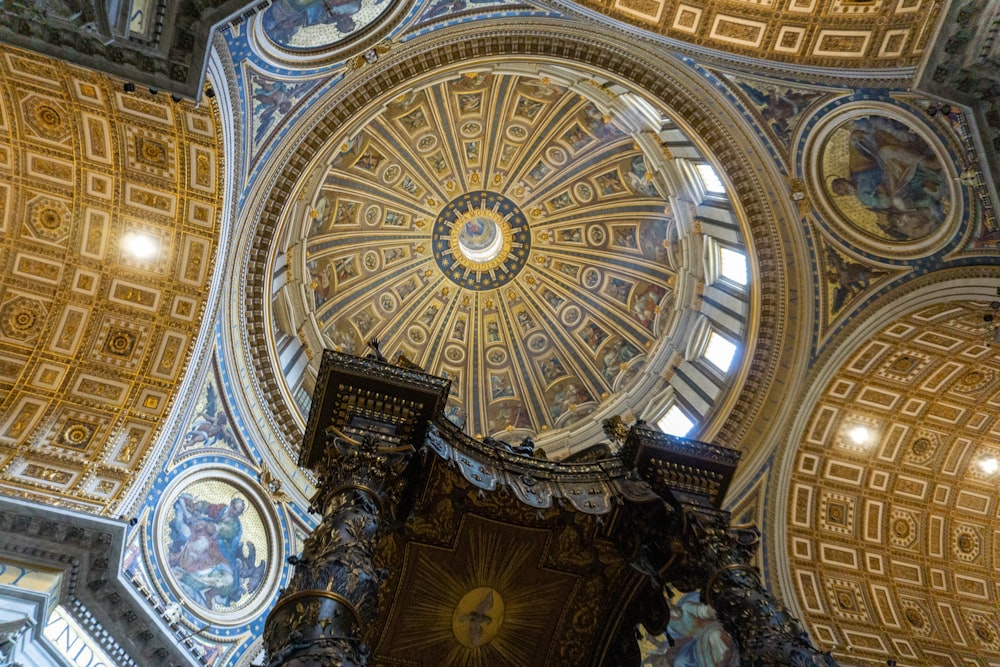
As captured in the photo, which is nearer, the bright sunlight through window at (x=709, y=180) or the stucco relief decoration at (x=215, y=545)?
the stucco relief decoration at (x=215, y=545)

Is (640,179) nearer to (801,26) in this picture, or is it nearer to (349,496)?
(801,26)

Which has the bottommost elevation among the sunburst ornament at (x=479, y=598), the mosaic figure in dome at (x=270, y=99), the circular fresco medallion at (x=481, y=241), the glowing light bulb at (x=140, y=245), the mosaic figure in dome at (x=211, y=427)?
the sunburst ornament at (x=479, y=598)

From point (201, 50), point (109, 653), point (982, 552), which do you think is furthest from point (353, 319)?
point (982, 552)

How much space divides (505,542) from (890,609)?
406 inches

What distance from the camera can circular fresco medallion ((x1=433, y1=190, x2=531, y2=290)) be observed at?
26.8 metres

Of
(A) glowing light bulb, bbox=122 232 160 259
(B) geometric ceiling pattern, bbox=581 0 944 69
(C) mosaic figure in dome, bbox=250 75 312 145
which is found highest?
(B) geometric ceiling pattern, bbox=581 0 944 69

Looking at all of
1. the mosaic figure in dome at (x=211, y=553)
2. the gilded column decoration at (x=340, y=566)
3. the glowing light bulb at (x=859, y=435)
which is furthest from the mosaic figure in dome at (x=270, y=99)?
the glowing light bulb at (x=859, y=435)

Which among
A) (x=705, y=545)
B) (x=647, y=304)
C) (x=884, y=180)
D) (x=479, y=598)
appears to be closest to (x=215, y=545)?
(x=479, y=598)

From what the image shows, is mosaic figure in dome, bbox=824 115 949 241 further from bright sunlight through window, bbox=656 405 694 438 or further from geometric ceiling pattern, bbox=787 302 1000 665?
bright sunlight through window, bbox=656 405 694 438

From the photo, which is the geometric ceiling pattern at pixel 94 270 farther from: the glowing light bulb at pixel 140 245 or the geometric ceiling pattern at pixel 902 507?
the geometric ceiling pattern at pixel 902 507

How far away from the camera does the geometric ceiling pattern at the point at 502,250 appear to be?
22.5m

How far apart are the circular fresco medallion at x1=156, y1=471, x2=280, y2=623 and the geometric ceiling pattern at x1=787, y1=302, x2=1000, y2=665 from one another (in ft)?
36.5

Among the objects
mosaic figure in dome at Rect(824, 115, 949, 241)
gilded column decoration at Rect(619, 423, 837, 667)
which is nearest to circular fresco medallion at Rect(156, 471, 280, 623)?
gilded column decoration at Rect(619, 423, 837, 667)

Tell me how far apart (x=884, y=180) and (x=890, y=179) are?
14 centimetres
